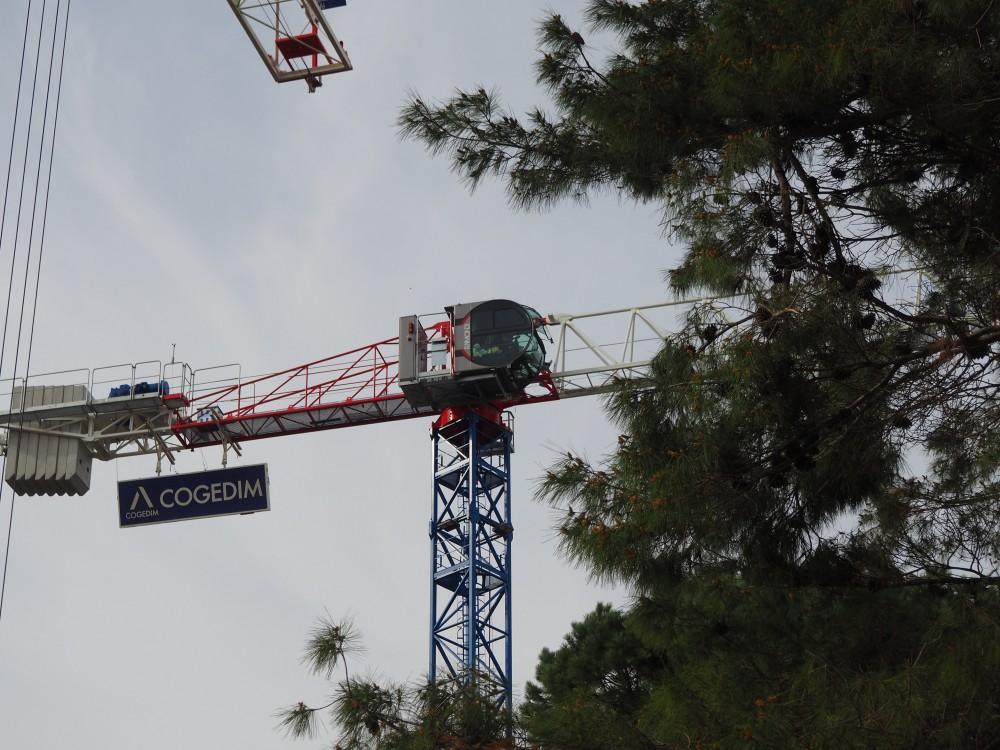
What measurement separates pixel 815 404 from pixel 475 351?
24.2 m

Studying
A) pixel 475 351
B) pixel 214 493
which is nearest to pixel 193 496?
pixel 214 493

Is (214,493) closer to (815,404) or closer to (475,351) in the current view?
(475,351)

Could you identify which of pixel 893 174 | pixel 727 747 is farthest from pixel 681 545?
pixel 893 174

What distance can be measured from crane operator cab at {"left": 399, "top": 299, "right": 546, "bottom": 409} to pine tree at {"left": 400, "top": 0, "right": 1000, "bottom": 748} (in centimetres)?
2270

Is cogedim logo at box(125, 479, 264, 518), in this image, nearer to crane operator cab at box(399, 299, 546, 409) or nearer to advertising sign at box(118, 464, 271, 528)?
advertising sign at box(118, 464, 271, 528)

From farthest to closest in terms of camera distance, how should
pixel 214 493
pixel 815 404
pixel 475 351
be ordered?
pixel 475 351, pixel 214 493, pixel 815 404

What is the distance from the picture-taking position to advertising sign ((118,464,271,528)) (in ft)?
88.8

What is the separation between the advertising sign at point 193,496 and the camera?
27078 mm

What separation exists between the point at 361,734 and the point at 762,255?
4034mm

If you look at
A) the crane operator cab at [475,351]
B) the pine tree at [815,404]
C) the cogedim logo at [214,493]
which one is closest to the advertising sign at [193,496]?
the cogedim logo at [214,493]

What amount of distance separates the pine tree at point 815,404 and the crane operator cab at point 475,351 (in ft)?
74.5

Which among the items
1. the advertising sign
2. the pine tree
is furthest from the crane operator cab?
the pine tree

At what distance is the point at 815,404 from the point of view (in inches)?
400

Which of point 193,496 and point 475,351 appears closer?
point 193,496
